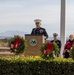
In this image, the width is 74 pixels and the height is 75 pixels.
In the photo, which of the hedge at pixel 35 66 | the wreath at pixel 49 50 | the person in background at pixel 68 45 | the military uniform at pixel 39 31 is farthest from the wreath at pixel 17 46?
the military uniform at pixel 39 31

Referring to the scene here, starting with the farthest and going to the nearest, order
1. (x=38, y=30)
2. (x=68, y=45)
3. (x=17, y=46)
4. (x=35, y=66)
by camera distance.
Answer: (x=38, y=30), (x=68, y=45), (x=17, y=46), (x=35, y=66)

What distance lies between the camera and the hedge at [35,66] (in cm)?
843

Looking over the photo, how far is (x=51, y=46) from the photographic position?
8.85 m

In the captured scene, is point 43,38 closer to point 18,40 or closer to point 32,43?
point 32,43

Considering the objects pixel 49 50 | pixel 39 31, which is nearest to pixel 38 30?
pixel 39 31

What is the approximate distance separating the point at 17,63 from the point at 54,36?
283 centimetres

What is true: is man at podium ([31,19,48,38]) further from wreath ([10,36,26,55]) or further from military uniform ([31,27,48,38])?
wreath ([10,36,26,55])

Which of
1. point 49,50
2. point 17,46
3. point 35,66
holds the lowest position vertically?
point 35,66

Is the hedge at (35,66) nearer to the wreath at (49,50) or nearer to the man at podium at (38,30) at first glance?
the wreath at (49,50)

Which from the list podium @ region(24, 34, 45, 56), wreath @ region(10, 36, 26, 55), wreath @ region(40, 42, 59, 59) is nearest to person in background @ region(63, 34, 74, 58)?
podium @ region(24, 34, 45, 56)

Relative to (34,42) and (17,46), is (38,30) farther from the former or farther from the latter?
(17,46)

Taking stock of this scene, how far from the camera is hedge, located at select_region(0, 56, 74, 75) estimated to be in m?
8.43

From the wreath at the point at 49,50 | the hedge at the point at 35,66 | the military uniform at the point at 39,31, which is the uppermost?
the military uniform at the point at 39,31

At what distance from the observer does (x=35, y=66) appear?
8.66 metres
